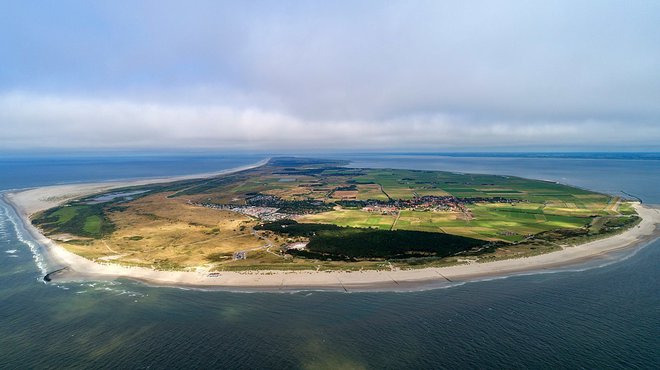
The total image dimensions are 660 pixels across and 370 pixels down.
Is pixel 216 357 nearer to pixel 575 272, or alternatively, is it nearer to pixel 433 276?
pixel 433 276

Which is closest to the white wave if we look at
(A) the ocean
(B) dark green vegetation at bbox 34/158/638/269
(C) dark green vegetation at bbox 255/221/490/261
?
(B) dark green vegetation at bbox 34/158/638/269

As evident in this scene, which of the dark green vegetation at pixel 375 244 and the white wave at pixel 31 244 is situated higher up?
the dark green vegetation at pixel 375 244

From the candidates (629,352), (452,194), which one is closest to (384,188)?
(452,194)

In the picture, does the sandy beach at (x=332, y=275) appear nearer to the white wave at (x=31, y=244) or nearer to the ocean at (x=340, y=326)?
the white wave at (x=31, y=244)

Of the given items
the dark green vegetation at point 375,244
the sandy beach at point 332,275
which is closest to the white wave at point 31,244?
the sandy beach at point 332,275

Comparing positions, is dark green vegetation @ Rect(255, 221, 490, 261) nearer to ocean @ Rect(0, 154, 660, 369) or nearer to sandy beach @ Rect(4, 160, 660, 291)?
sandy beach @ Rect(4, 160, 660, 291)

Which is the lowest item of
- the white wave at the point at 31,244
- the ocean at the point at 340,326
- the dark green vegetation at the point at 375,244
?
the white wave at the point at 31,244
